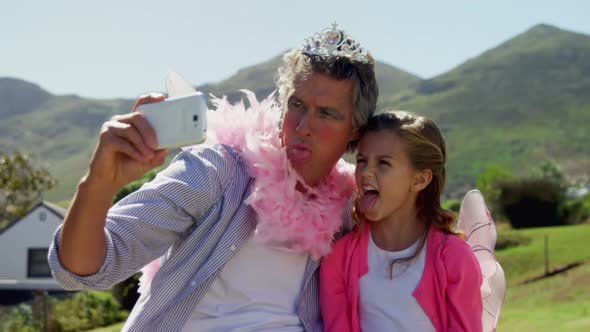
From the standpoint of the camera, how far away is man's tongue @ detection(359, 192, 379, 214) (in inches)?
134

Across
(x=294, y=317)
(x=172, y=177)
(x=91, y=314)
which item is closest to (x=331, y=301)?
(x=294, y=317)

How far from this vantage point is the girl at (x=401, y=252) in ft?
10.5

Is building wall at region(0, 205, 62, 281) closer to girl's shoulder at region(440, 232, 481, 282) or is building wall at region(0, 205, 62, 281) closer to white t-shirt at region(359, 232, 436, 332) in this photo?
white t-shirt at region(359, 232, 436, 332)

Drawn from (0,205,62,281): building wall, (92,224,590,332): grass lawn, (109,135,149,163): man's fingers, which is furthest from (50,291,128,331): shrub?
(109,135,149,163): man's fingers

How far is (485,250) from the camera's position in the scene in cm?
359

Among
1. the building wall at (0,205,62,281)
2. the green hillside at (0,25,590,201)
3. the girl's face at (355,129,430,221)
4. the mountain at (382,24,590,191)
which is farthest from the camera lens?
the mountain at (382,24,590,191)

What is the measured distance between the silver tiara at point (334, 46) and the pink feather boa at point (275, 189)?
33 cm

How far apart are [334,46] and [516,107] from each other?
126120 millimetres

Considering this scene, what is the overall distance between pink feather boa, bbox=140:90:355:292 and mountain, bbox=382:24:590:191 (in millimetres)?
92091

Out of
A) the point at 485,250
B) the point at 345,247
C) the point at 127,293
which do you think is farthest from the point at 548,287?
the point at 345,247

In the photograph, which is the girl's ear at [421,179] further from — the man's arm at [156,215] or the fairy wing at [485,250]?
the man's arm at [156,215]

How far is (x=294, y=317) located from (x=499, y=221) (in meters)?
35.0

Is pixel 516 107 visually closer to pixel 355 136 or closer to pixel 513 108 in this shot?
pixel 513 108

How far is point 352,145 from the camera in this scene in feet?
12.0
